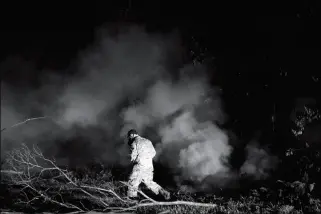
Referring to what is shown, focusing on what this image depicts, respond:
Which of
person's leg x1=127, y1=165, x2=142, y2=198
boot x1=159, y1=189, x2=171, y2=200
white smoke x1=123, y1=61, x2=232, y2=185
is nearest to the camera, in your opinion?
person's leg x1=127, y1=165, x2=142, y2=198

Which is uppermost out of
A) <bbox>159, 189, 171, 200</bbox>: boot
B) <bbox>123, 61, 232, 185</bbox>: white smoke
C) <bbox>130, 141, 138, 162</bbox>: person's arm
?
<bbox>123, 61, 232, 185</bbox>: white smoke

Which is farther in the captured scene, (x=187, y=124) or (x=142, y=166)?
(x=187, y=124)

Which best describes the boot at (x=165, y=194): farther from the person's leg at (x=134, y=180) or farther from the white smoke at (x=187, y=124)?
the white smoke at (x=187, y=124)

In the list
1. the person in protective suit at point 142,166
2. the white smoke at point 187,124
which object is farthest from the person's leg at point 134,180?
the white smoke at point 187,124

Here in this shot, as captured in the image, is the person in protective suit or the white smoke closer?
the person in protective suit

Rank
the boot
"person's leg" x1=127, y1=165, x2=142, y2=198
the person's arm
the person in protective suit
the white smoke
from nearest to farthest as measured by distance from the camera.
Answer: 1. "person's leg" x1=127, y1=165, x2=142, y2=198
2. the boot
3. the person in protective suit
4. the person's arm
5. the white smoke

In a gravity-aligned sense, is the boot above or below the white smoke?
below

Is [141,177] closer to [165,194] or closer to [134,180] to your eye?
[134,180]

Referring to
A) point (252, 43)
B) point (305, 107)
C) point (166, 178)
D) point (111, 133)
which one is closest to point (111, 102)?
point (111, 133)

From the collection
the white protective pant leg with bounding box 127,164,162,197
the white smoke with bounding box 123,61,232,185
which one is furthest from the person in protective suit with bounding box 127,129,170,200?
the white smoke with bounding box 123,61,232,185

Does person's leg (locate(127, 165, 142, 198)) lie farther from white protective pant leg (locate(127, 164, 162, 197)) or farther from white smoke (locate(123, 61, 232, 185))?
white smoke (locate(123, 61, 232, 185))

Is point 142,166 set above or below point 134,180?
above

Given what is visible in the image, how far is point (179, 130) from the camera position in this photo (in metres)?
11.3

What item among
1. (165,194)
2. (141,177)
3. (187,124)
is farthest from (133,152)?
(187,124)
